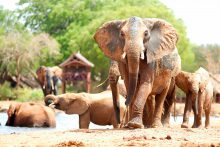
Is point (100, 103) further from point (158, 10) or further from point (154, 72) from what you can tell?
point (158, 10)

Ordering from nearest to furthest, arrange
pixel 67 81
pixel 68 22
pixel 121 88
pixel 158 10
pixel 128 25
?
pixel 128 25, pixel 121 88, pixel 67 81, pixel 158 10, pixel 68 22

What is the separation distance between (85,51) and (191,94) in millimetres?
39775

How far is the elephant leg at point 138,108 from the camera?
11453 mm

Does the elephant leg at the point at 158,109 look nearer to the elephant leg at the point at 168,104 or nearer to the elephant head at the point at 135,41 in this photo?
the elephant head at the point at 135,41

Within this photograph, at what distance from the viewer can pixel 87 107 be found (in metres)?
15.7

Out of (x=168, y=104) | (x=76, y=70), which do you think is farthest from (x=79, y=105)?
(x=76, y=70)

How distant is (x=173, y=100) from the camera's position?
48.9ft

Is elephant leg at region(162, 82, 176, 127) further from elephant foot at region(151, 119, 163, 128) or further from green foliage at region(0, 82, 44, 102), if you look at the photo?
green foliage at region(0, 82, 44, 102)

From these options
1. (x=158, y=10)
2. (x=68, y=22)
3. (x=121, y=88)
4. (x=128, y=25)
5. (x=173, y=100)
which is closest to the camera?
(x=128, y=25)

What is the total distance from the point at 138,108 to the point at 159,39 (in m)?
1.72

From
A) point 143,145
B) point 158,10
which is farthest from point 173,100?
point 158,10

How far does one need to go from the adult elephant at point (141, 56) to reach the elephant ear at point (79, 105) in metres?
2.14

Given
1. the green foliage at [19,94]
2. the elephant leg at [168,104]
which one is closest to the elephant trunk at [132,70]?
the elephant leg at [168,104]

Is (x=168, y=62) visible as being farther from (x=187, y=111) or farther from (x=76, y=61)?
(x=76, y=61)
